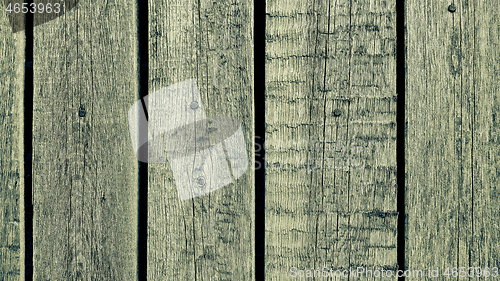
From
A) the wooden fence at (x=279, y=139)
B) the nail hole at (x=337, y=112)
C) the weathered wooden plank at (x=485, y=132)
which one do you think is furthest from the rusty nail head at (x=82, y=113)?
the weathered wooden plank at (x=485, y=132)

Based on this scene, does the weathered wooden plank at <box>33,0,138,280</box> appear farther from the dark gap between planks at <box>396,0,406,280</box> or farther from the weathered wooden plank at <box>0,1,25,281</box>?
the dark gap between planks at <box>396,0,406,280</box>

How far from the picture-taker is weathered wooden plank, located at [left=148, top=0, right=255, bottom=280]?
113 cm

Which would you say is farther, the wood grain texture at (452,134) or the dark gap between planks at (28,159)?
the dark gap between planks at (28,159)

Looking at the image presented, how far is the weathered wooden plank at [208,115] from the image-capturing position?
44.6 inches

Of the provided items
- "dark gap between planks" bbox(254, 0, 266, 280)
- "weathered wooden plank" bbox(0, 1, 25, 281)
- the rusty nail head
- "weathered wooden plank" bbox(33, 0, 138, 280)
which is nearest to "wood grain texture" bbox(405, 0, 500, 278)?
"dark gap between planks" bbox(254, 0, 266, 280)

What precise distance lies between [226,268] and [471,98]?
102 cm

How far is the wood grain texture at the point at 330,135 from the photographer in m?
1.12

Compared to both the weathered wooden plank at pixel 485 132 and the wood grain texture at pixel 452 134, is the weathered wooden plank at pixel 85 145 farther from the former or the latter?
the weathered wooden plank at pixel 485 132

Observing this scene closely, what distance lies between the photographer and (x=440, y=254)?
3.68 ft

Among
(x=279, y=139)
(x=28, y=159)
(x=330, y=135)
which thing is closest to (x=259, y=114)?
(x=279, y=139)

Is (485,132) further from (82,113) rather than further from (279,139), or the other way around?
(82,113)

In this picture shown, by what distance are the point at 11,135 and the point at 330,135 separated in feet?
3.70

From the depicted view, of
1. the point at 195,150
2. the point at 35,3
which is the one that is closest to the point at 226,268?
the point at 195,150

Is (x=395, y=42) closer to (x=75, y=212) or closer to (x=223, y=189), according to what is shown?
(x=223, y=189)
